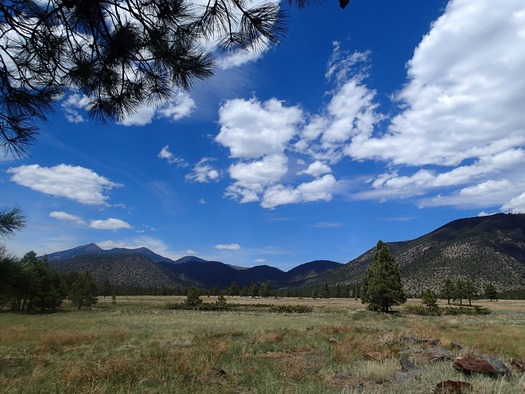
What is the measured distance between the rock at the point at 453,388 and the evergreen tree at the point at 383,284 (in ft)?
129

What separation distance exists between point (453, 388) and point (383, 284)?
130 ft

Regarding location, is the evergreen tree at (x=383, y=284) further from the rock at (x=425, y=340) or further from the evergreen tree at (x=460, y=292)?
the evergreen tree at (x=460, y=292)

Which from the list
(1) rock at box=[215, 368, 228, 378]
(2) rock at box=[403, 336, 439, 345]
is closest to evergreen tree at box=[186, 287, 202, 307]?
(2) rock at box=[403, 336, 439, 345]

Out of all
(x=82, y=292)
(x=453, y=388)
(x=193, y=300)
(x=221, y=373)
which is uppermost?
(x=82, y=292)

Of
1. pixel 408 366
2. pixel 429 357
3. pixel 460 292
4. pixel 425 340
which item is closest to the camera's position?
pixel 408 366

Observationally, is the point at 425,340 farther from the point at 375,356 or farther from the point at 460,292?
the point at 460,292

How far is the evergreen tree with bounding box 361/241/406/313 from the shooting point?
141 ft

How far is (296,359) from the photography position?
10.4m

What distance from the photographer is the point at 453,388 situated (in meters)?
5.46

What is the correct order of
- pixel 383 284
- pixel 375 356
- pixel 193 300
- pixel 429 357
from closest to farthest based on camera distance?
pixel 429 357, pixel 375 356, pixel 383 284, pixel 193 300

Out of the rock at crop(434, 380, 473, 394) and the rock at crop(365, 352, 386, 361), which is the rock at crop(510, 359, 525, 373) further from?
the rock at crop(434, 380, 473, 394)

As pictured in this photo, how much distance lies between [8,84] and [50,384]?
17.2 feet

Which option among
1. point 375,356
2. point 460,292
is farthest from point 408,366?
point 460,292

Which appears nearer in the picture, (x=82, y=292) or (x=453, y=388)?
(x=453, y=388)
